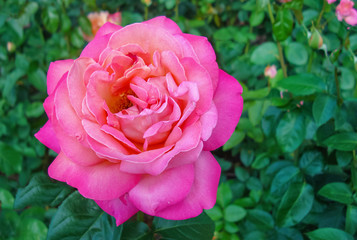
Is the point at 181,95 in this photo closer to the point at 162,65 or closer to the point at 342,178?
the point at 162,65

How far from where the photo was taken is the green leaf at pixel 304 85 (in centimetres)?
69

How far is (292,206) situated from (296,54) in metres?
0.51

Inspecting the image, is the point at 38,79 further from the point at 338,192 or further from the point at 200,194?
the point at 338,192

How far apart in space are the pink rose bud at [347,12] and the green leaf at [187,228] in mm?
586

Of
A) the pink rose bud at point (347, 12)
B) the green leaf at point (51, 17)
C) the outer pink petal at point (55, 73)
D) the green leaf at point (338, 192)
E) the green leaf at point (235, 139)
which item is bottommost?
the green leaf at point (235, 139)

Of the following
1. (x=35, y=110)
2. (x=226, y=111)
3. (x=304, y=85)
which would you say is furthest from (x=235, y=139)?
(x=35, y=110)

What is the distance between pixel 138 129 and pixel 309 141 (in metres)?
0.79

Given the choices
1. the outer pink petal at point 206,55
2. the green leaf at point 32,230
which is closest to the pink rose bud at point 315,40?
the outer pink petal at point 206,55

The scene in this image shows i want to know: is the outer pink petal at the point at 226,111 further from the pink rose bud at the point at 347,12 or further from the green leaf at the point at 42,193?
the pink rose bud at the point at 347,12

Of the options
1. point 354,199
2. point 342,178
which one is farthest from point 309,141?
point 354,199

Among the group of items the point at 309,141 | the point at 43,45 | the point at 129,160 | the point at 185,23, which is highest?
the point at 129,160

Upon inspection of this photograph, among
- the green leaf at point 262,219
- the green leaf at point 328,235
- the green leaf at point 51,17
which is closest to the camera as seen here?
the green leaf at point 328,235

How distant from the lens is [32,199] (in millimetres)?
560

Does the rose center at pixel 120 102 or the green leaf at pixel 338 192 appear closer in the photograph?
the rose center at pixel 120 102
